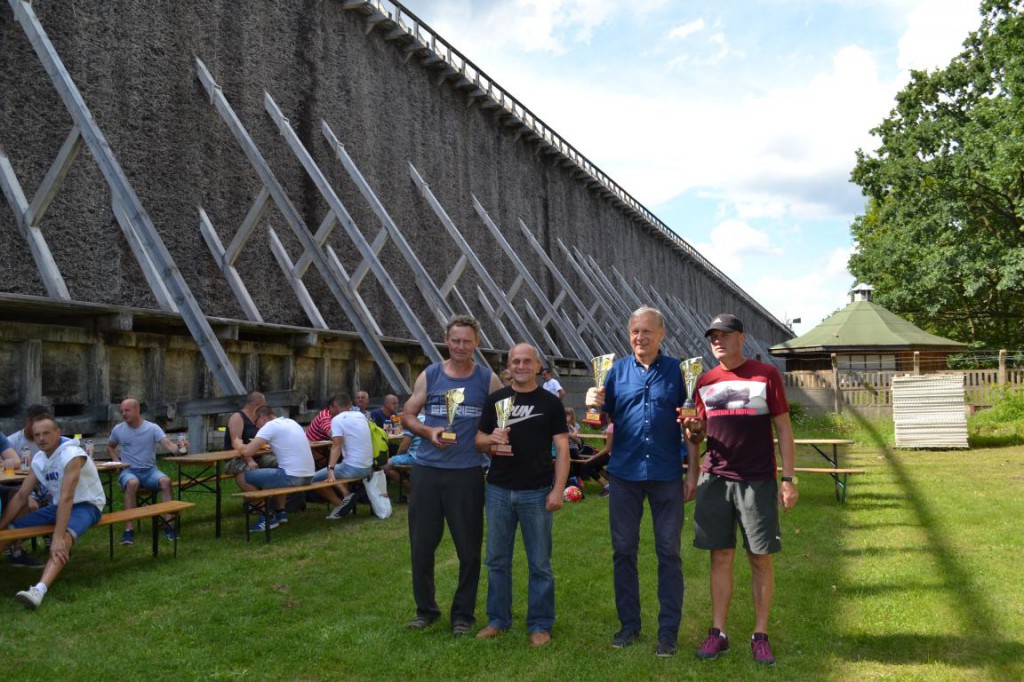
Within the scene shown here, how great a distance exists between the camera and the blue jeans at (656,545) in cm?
463

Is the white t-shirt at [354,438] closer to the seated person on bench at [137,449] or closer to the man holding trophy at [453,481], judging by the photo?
the seated person on bench at [137,449]

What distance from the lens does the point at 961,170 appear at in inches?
972

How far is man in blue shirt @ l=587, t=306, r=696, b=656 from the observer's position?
4.64 metres

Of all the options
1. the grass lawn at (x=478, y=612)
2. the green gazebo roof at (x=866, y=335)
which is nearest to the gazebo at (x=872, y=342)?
the green gazebo roof at (x=866, y=335)

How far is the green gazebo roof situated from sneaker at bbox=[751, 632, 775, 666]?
26234 mm

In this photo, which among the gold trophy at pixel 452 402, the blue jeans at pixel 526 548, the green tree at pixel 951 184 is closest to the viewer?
the blue jeans at pixel 526 548

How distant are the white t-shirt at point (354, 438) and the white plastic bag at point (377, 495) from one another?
7.1 inches

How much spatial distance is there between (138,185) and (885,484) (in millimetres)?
11902

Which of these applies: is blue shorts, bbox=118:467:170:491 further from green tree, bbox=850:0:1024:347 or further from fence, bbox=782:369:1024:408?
green tree, bbox=850:0:1024:347

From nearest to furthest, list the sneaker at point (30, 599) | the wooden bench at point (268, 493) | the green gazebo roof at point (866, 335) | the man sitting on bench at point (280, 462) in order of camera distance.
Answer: the sneaker at point (30, 599), the wooden bench at point (268, 493), the man sitting on bench at point (280, 462), the green gazebo roof at point (866, 335)

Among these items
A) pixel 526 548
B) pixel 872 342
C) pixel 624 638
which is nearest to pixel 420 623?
pixel 526 548

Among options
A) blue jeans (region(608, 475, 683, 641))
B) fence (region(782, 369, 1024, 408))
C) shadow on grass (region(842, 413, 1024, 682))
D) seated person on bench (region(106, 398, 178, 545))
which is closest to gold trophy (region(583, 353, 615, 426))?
blue jeans (region(608, 475, 683, 641))

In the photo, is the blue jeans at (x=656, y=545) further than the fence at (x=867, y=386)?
No

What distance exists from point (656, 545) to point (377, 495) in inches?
201
